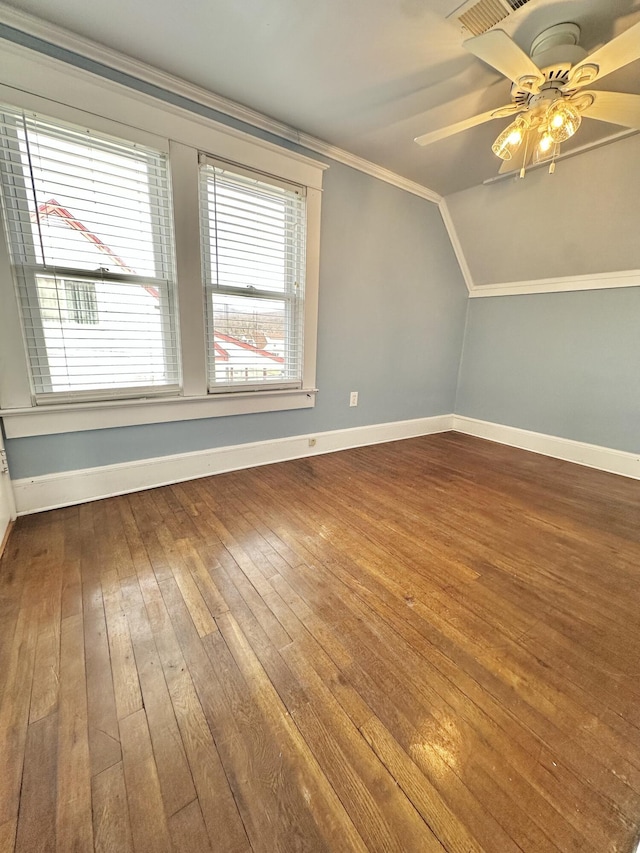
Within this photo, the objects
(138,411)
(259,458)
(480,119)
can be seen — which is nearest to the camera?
(480,119)

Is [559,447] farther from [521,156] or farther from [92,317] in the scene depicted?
[92,317]

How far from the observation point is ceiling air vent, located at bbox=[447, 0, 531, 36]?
1.40 meters

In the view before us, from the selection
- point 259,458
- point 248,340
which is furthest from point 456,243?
point 259,458

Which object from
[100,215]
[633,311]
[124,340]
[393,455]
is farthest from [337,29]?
[633,311]

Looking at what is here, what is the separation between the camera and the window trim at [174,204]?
5.36 feet

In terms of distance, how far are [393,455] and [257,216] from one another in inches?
89.0

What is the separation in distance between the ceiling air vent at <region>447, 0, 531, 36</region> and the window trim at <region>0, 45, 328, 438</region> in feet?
3.94

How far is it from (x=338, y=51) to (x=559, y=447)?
349cm

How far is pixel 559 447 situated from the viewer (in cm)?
330

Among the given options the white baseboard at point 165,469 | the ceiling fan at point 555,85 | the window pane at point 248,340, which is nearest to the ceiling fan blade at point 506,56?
the ceiling fan at point 555,85

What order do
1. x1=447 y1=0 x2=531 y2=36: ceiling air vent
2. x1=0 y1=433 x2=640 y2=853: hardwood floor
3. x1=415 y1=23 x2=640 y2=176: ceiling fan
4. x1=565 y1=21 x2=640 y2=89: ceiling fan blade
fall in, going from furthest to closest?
x1=447 y1=0 x2=531 y2=36: ceiling air vent, x1=415 y1=23 x2=640 y2=176: ceiling fan, x1=565 y1=21 x2=640 y2=89: ceiling fan blade, x1=0 y1=433 x2=640 y2=853: hardwood floor

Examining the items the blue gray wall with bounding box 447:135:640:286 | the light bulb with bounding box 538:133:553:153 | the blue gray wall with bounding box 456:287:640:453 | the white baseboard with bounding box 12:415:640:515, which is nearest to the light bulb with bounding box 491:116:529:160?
the light bulb with bounding box 538:133:553:153

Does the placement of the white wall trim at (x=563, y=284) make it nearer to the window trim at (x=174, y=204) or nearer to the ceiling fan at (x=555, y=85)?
the ceiling fan at (x=555, y=85)

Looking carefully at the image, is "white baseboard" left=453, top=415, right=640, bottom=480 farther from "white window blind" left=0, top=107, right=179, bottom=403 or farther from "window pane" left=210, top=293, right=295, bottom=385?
"white window blind" left=0, top=107, right=179, bottom=403
